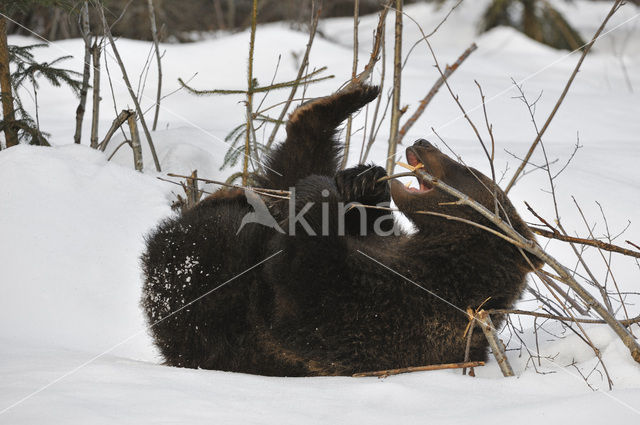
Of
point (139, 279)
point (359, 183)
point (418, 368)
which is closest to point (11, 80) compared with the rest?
point (139, 279)

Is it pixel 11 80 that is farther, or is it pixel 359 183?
pixel 11 80

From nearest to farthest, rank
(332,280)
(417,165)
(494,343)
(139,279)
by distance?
(494,343) → (332,280) → (417,165) → (139,279)

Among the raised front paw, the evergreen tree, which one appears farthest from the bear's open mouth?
the evergreen tree

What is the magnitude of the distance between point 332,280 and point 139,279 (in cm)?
112

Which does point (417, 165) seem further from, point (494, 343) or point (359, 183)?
point (494, 343)

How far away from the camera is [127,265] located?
10.6 feet

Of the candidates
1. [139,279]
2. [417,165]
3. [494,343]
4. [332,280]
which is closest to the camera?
[494,343]

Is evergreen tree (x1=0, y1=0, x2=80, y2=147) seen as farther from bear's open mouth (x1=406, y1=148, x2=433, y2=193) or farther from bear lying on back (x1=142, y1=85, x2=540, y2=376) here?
bear's open mouth (x1=406, y1=148, x2=433, y2=193)

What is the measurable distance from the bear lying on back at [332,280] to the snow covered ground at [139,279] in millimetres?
234

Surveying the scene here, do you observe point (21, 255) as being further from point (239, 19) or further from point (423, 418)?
point (239, 19)

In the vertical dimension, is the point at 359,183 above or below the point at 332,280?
above

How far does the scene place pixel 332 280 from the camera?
2.52m

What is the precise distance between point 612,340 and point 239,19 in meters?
12.9

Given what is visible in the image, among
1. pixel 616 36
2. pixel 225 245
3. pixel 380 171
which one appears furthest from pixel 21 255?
pixel 616 36
